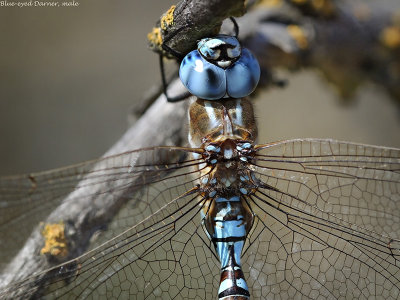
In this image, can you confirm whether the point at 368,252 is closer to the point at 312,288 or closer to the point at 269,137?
the point at 312,288

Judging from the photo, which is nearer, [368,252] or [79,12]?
[368,252]

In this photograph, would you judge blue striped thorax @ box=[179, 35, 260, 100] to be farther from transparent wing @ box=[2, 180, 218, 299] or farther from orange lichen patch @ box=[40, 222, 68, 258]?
orange lichen patch @ box=[40, 222, 68, 258]

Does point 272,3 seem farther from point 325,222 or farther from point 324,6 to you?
point 325,222

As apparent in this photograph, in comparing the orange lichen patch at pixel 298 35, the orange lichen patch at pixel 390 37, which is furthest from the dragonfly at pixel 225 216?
the orange lichen patch at pixel 390 37

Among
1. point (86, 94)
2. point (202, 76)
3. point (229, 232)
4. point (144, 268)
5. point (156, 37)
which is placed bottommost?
point (144, 268)

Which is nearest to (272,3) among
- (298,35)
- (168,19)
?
(298,35)

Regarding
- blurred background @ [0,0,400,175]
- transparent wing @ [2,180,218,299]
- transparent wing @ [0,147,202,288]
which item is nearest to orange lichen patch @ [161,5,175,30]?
transparent wing @ [0,147,202,288]

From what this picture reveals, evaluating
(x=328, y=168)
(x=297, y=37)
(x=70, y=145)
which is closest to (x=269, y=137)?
(x=70, y=145)

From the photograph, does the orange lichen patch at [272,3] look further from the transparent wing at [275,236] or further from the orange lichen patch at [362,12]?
the transparent wing at [275,236]
